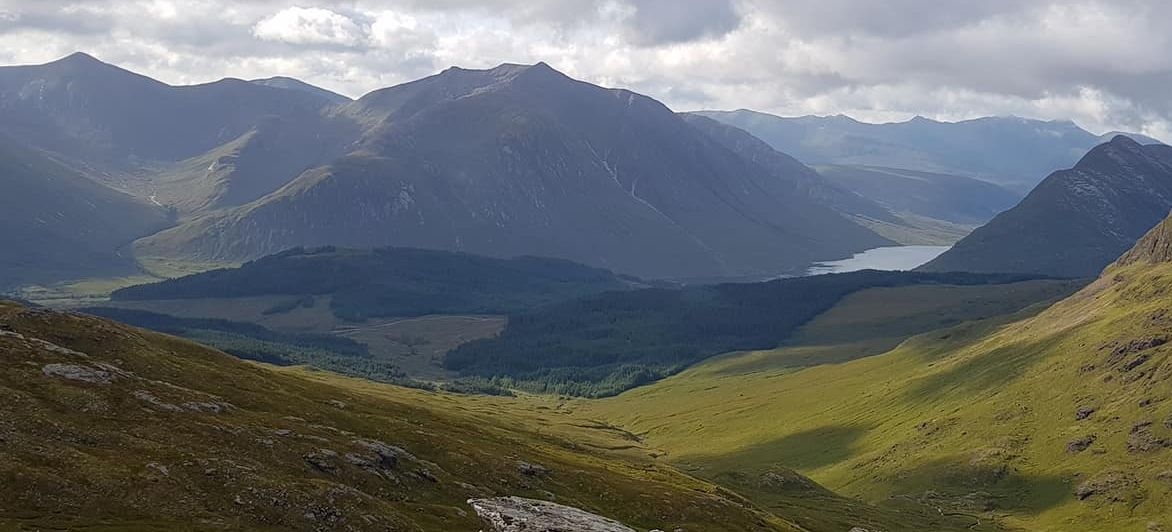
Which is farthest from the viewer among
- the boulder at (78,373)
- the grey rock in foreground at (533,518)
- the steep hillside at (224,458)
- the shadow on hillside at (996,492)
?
the shadow on hillside at (996,492)

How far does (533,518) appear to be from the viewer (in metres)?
68.6

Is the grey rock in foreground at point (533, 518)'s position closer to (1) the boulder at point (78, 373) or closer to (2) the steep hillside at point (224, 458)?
(2) the steep hillside at point (224, 458)

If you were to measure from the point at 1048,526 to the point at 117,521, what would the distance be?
160749mm

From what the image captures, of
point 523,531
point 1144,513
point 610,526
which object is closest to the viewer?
point 523,531

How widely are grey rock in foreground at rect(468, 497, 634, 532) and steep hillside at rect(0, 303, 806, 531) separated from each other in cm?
280

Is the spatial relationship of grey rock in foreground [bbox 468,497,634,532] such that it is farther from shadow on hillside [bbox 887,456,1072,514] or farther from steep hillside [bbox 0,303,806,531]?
shadow on hillside [bbox 887,456,1072,514]

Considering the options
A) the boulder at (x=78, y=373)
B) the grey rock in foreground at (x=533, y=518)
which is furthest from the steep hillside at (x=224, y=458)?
the grey rock in foreground at (x=533, y=518)

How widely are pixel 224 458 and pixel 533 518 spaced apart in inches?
964

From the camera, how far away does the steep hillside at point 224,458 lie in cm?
6331

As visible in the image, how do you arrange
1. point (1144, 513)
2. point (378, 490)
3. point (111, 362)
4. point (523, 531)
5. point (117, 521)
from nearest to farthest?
point (117, 521), point (523, 531), point (378, 490), point (111, 362), point (1144, 513)

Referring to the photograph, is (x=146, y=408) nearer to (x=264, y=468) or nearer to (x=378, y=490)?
(x=264, y=468)

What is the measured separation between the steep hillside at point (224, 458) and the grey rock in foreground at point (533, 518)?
2803 mm

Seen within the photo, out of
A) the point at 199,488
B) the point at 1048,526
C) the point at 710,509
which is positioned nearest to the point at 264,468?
the point at 199,488

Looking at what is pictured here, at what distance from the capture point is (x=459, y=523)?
75.8 meters
